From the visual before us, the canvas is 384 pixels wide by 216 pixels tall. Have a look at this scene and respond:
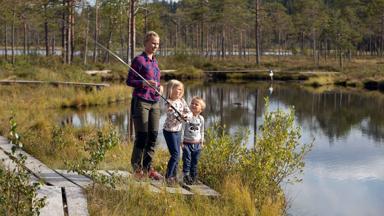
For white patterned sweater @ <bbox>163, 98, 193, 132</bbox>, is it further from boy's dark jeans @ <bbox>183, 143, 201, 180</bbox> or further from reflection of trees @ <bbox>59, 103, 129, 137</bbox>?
reflection of trees @ <bbox>59, 103, 129, 137</bbox>

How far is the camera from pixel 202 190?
570 centimetres

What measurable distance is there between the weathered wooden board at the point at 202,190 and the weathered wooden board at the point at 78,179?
1.07 m

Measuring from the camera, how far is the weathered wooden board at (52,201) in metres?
4.27

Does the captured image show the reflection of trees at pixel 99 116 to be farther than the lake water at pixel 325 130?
Yes

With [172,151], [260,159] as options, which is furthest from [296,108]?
[172,151]

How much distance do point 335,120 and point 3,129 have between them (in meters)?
12.2

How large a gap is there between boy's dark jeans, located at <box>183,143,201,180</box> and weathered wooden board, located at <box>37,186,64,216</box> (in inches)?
62.1

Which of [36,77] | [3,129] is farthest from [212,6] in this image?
[3,129]

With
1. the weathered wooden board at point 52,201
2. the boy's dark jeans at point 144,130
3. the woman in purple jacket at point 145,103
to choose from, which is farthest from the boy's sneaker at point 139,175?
the weathered wooden board at point 52,201

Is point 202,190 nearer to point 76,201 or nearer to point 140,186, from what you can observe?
point 140,186

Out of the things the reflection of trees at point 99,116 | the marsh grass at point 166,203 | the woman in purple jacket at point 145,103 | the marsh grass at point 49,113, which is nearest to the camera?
the marsh grass at point 166,203

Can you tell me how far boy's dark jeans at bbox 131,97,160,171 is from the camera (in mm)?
5879

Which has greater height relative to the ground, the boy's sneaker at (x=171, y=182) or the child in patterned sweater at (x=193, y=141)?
the child in patterned sweater at (x=193, y=141)

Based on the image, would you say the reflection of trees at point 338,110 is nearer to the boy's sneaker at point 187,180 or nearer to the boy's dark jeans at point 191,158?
the boy's dark jeans at point 191,158
